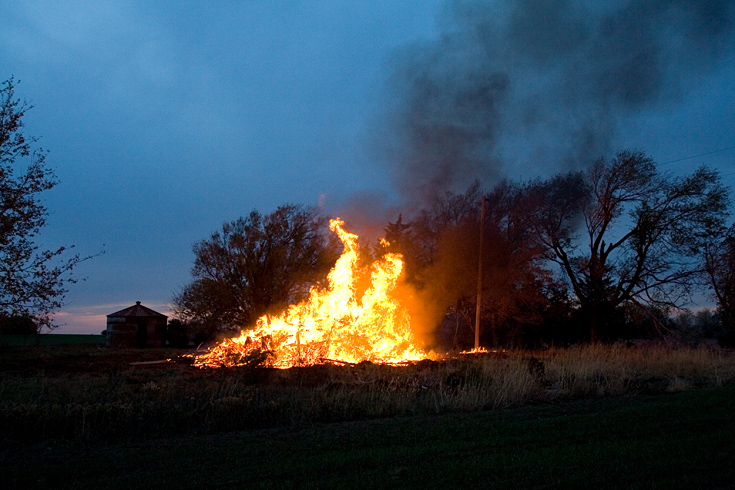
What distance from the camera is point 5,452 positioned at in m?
7.83

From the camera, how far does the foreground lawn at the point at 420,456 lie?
6.18m

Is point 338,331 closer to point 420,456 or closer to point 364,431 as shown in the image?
point 364,431

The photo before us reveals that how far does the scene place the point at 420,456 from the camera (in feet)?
23.7

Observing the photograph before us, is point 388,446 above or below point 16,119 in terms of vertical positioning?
below

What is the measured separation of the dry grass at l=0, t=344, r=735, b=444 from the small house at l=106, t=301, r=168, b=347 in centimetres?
2392

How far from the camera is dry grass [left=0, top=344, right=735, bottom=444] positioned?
9031 millimetres

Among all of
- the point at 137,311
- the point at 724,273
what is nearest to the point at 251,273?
the point at 137,311

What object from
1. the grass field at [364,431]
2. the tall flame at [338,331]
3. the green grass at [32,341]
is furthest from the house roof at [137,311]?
the grass field at [364,431]

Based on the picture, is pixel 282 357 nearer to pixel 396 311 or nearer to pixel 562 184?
pixel 396 311

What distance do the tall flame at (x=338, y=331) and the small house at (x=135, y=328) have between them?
75.2 feet

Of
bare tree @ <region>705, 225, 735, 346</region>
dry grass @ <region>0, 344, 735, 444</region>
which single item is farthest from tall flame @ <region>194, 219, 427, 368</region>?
bare tree @ <region>705, 225, 735, 346</region>

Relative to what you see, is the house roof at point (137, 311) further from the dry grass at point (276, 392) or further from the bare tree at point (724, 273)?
the bare tree at point (724, 273)

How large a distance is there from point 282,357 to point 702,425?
11.3 m

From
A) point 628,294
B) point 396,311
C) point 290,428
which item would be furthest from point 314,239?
point 290,428
